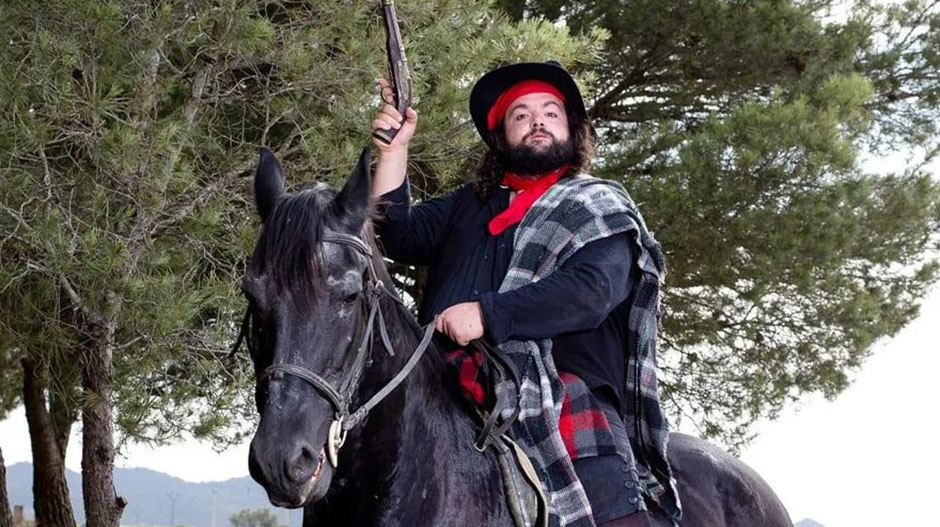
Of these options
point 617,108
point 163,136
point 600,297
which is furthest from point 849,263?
point 600,297

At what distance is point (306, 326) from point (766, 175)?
8845 mm

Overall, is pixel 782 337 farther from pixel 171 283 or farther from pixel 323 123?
pixel 171 283

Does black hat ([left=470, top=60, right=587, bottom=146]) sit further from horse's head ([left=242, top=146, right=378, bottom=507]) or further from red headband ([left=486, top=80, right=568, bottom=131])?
horse's head ([left=242, top=146, right=378, bottom=507])

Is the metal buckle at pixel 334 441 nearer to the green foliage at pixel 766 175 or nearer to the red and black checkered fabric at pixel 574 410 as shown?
the red and black checkered fabric at pixel 574 410

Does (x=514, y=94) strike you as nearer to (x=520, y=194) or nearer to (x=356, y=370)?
(x=520, y=194)

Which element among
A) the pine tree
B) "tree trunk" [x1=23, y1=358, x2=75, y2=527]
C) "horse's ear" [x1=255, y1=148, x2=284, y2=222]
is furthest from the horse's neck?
"tree trunk" [x1=23, y1=358, x2=75, y2=527]

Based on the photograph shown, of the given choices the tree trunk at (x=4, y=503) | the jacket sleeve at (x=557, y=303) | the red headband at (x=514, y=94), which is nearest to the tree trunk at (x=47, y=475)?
the tree trunk at (x=4, y=503)

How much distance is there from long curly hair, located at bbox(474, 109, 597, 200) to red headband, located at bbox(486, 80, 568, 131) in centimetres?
6

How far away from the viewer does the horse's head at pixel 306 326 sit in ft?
7.41

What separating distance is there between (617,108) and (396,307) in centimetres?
1051

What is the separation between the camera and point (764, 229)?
10.7m

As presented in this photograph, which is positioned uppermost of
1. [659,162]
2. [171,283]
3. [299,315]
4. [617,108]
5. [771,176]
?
[617,108]

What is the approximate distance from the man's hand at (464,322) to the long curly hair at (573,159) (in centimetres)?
69

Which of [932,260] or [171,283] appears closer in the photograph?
[171,283]
